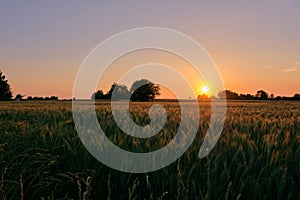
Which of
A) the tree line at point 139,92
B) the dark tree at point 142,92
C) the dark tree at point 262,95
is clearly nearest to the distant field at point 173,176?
the tree line at point 139,92

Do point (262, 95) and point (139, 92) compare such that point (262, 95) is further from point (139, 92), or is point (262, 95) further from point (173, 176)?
point (173, 176)

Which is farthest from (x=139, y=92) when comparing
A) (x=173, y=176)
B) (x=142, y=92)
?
(x=173, y=176)

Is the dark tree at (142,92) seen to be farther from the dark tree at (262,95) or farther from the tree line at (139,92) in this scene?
the dark tree at (262,95)

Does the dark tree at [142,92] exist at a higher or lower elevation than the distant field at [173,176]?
higher

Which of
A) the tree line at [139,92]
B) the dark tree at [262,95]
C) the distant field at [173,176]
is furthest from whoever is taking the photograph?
the dark tree at [262,95]

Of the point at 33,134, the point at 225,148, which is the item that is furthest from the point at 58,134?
the point at 225,148

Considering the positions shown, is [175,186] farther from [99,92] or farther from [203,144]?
[99,92]

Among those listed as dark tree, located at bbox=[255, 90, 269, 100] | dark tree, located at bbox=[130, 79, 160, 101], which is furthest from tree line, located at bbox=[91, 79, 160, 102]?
dark tree, located at bbox=[255, 90, 269, 100]

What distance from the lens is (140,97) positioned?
48.2 m

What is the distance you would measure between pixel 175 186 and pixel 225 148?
0.79 meters

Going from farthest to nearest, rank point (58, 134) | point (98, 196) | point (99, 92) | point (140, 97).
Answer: point (99, 92) < point (140, 97) < point (58, 134) < point (98, 196)

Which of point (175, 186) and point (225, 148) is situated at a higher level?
point (225, 148)

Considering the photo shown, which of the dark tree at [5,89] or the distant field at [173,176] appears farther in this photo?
the dark tree at [5,89]

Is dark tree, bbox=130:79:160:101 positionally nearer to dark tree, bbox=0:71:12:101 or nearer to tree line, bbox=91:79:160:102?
tree line, bbox=91:79:160:102
